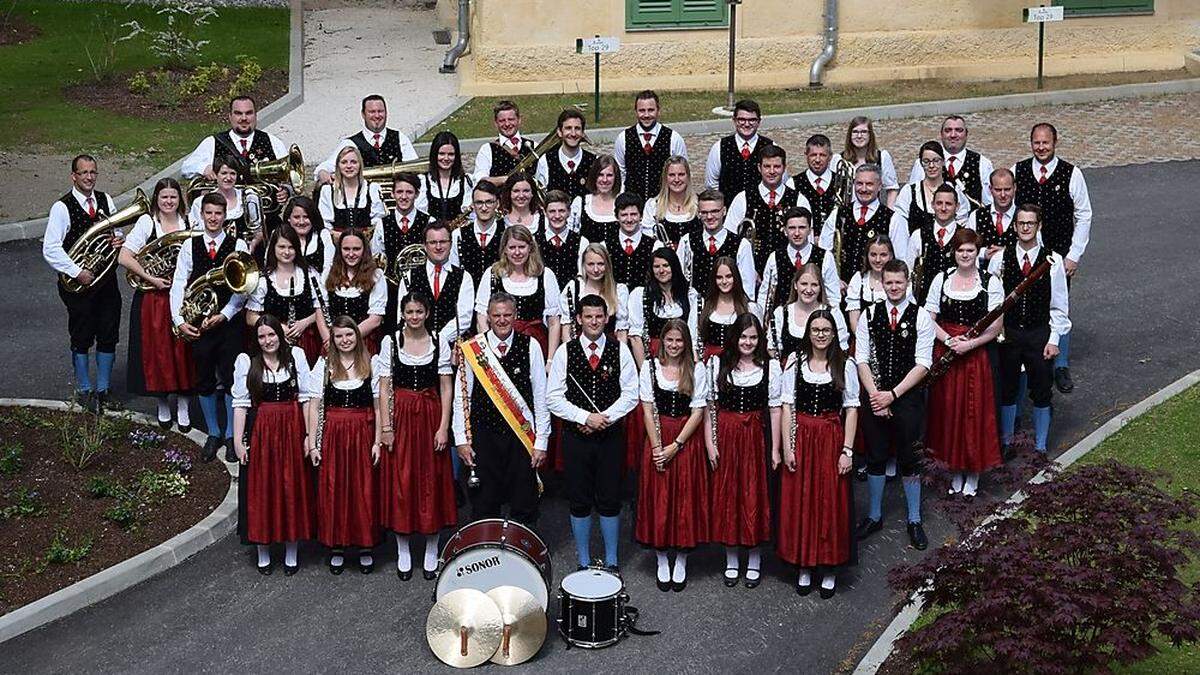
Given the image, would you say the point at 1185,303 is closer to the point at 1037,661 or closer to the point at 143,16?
the point at 1037,661

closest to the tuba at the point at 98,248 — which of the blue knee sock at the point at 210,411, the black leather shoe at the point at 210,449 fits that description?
the blue knee sock at the point at 210,411

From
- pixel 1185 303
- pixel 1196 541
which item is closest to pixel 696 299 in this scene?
pixel 1196 541

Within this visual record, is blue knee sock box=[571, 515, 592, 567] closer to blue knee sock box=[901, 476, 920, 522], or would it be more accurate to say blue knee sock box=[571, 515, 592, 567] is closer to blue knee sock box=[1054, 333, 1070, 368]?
blue knee sock box=[901, 476, 920, 522]

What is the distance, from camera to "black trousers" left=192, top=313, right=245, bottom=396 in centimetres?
1293

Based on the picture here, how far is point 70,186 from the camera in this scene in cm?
1966

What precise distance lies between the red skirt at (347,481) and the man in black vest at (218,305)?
1694mm

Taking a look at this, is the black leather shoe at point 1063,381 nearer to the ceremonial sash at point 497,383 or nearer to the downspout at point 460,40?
the ceremonial sash at point 497,383

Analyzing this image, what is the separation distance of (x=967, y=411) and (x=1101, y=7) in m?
13.7

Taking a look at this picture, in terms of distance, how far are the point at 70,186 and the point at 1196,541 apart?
1390 centimetres

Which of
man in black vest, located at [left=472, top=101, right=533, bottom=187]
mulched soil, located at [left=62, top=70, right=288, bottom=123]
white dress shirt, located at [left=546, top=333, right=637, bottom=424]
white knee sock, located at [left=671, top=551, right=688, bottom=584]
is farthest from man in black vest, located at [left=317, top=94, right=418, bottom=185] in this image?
mulched soil, located at [left=62, top=70, right=288, bottom=123]

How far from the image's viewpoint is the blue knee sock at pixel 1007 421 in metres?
12.7

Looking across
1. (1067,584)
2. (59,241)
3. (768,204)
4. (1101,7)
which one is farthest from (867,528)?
(1101,7)

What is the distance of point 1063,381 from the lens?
46.0 feet

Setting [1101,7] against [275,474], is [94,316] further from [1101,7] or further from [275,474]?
[1101,7]
